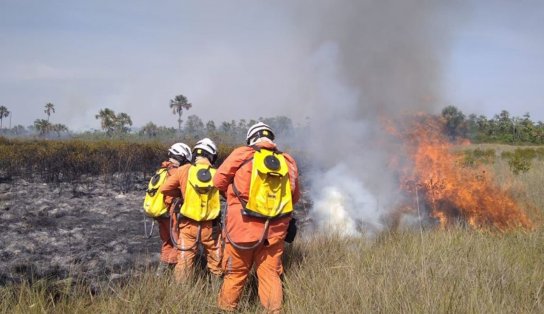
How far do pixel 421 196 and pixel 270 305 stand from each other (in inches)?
240

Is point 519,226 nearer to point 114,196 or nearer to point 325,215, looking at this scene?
point 325,215

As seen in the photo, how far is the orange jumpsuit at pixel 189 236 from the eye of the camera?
4.86 meters

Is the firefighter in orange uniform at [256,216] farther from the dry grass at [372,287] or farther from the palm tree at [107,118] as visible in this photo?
the palm tree at [107,118]

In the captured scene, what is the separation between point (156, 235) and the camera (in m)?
9.28

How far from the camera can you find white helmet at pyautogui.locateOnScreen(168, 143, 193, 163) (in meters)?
5.51

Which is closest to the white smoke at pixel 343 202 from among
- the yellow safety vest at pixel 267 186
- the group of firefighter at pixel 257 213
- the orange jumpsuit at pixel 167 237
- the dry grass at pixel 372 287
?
the dry grass at pixel 372 287

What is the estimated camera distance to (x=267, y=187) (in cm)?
378

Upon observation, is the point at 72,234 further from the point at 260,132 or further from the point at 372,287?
the point at 372,287

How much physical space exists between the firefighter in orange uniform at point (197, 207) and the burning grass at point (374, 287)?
633mm

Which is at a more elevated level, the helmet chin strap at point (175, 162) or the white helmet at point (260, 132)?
the white helmet at point (260, 132)

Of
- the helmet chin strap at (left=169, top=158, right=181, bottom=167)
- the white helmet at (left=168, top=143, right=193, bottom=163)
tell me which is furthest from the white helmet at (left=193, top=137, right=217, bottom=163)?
the helmet chin strap at (left=169, top=158, right=181, bottom=167)

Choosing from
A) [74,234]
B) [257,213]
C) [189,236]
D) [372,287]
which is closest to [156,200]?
[189,236]

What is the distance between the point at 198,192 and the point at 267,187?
1.34m

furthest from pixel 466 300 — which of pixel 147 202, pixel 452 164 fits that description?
pixel 452 164
